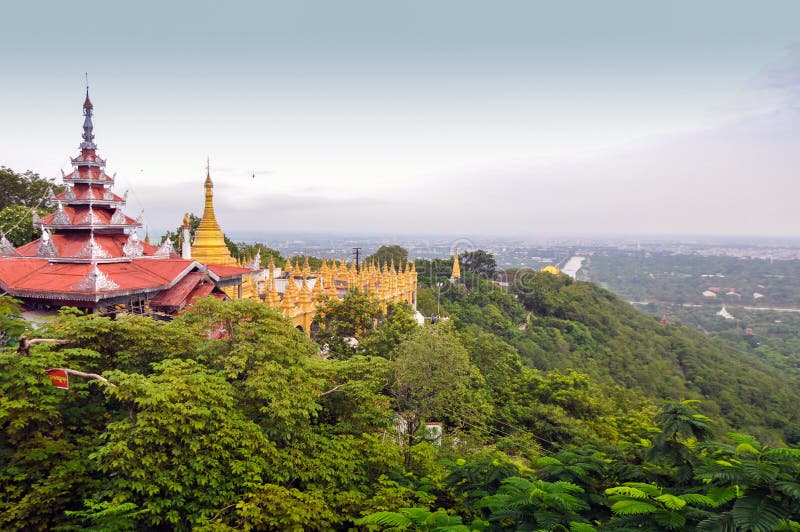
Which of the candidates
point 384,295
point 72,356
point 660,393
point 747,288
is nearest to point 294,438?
point 72,356

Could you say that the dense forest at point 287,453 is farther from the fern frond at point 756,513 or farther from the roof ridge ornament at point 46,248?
the roof ridge ornament at point 46,248

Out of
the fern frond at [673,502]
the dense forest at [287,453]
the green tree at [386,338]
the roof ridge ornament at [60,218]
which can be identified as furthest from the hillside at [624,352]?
the fern frond at [673,502]

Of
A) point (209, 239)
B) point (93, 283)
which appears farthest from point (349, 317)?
point (93, 283)

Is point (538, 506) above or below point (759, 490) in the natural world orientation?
below

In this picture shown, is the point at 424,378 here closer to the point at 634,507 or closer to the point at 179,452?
the point at 179,452

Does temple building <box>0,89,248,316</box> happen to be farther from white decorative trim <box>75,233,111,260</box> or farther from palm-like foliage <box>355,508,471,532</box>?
palm-like foliage <box>355,508,471,532</box>

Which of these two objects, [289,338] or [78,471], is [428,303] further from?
[78,471]
